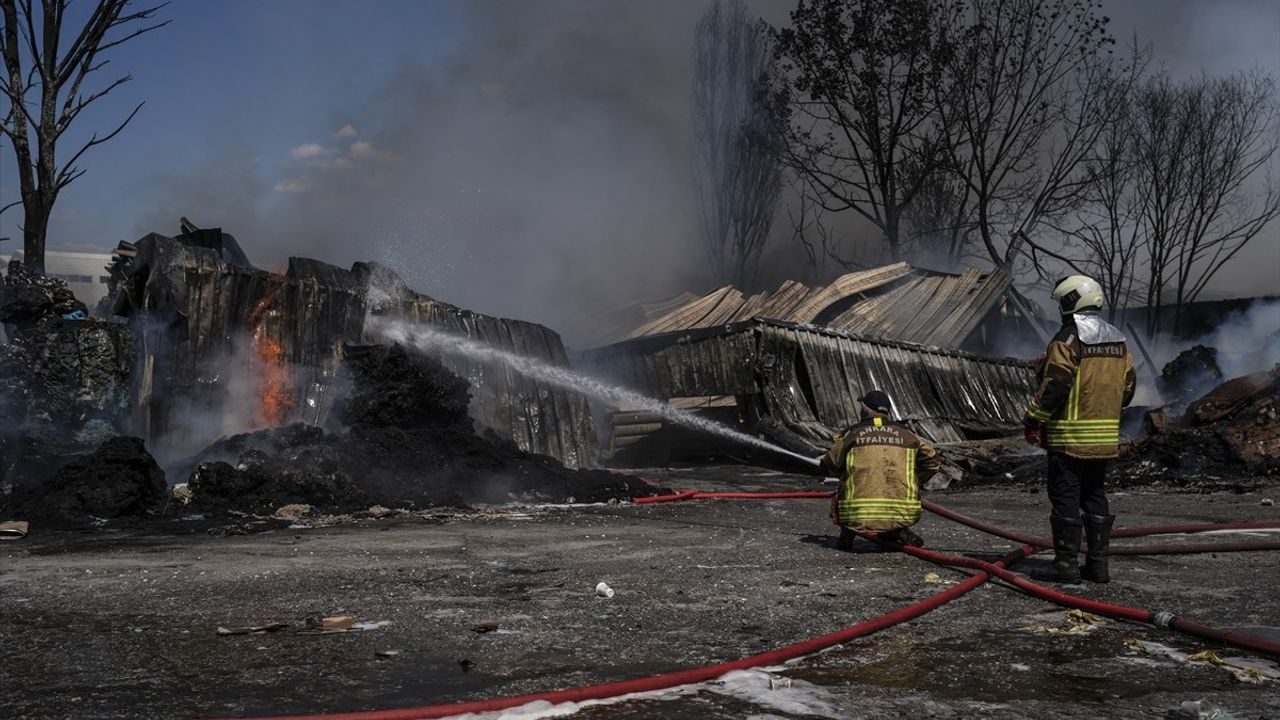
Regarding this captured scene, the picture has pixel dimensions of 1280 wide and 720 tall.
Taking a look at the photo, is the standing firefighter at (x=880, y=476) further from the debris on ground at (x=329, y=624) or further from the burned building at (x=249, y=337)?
the burned building at (x=249, y=337)

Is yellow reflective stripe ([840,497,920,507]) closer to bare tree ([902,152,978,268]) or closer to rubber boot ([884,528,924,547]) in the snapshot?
rubber boot ([884,528,924,547])

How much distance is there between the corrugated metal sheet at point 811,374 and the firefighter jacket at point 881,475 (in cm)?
731

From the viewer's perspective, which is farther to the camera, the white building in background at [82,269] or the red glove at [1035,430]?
the white building in background at [82,269]

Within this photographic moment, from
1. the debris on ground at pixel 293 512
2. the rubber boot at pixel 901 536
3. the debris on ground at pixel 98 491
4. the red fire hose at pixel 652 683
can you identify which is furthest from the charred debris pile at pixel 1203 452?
the debris on ground at pixel 98 491

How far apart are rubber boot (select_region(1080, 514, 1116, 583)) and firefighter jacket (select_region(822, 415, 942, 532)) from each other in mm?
1235

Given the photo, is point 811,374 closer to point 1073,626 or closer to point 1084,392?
point 1084,392

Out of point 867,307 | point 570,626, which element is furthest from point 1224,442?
point 570,626

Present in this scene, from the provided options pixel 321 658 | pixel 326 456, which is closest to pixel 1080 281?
pixel 321 658

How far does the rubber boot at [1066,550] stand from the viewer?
18.6 ft

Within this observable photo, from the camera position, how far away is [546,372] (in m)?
13.9

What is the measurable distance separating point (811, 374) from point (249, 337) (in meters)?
7.74

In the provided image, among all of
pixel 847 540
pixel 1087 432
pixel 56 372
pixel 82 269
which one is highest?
pixel 82 269

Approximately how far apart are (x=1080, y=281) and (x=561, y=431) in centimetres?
827

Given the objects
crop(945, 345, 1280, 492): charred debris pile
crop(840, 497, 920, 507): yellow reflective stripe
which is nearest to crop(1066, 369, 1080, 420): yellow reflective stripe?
crop(840, 497, 920, 507): yellow reflective stripe
